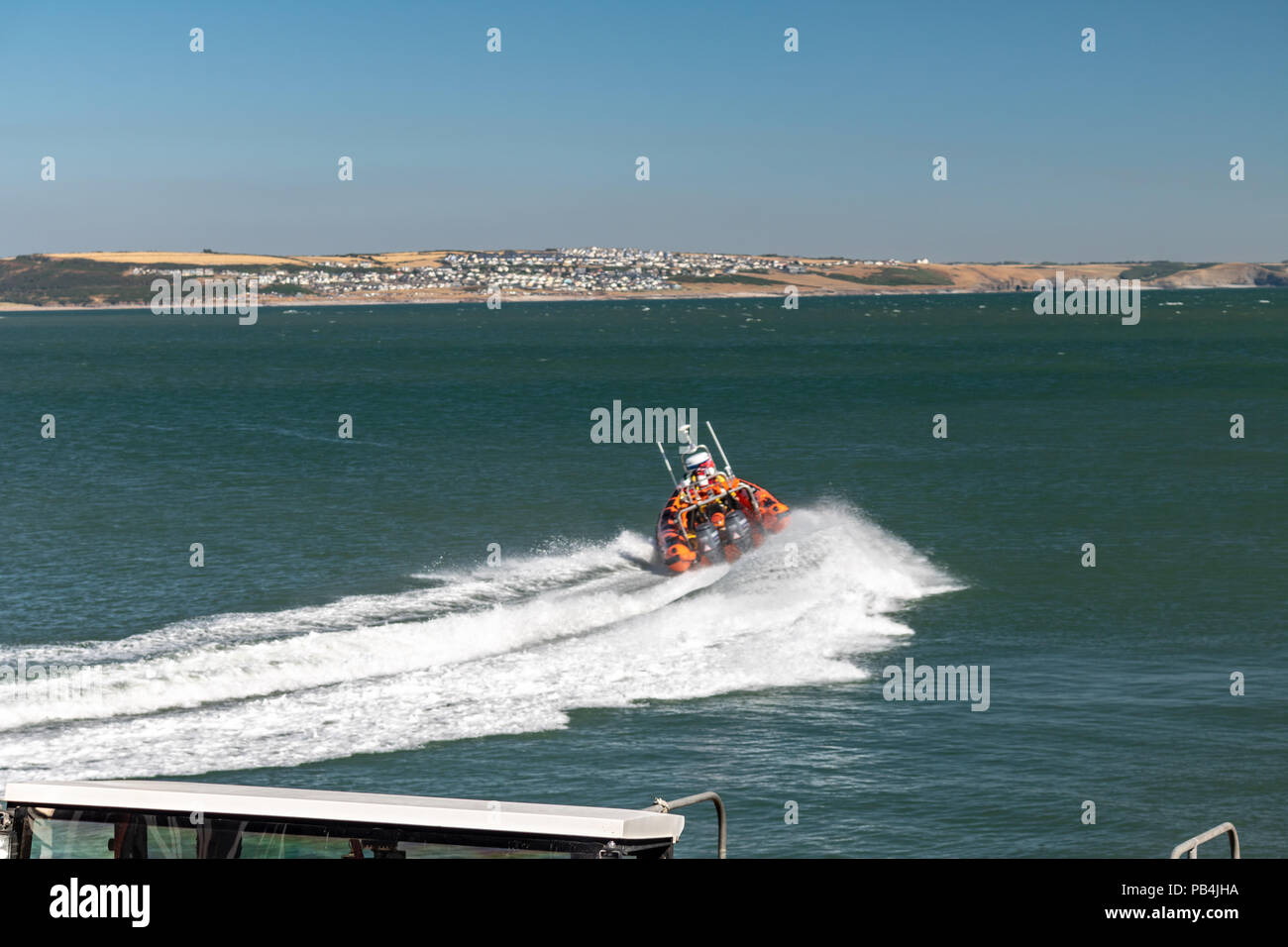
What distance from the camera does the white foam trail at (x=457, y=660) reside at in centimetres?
2350

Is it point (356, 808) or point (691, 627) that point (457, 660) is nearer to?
point (691, 627)

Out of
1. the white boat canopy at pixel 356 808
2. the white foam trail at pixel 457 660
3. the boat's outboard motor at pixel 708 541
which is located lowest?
the white foam trail at pixel 457 660

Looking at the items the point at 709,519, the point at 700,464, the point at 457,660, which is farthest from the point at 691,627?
the point at 700,464

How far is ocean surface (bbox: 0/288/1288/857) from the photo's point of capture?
21.7 metres

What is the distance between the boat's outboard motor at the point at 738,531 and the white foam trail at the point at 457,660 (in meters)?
0.68

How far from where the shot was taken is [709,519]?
131 feet

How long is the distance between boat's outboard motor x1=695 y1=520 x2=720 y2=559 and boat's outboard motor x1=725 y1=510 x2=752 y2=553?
0.37 metres

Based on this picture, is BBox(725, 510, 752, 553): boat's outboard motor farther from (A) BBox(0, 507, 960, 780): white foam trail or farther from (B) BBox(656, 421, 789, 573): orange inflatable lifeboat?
(A) BBox(0, 507, 960, 780): white foam trail

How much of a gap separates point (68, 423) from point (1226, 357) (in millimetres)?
104497

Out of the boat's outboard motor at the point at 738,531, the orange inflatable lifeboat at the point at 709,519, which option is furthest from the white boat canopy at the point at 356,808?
the boat's outboard motor at the point at 738,531

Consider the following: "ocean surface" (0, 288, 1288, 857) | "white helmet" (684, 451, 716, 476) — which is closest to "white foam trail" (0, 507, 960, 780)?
"ocean surface" (0, 288, 1288, 857)

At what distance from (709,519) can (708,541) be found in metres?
1.00

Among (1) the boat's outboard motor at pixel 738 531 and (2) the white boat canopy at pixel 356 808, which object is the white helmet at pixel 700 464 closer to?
(1) the boat's outboard motor at pixel 738 531
